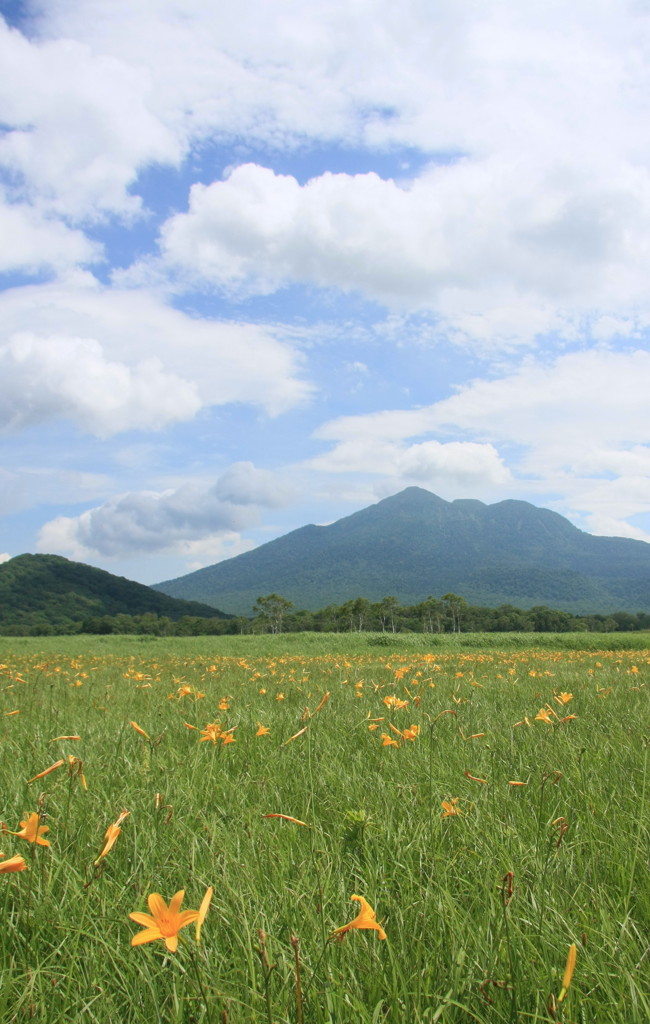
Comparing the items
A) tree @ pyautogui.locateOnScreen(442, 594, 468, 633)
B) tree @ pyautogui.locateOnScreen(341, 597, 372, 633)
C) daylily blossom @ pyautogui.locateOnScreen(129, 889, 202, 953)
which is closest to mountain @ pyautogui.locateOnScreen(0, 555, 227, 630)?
tree @ pyautogui.locateOnScreen(341, 597, 372, 633)

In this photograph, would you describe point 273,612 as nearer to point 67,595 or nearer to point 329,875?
point 67,595

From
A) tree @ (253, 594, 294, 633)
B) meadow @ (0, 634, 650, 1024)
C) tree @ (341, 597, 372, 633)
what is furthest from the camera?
tree @ (253, 594, 294, 633)

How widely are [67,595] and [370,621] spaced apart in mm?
64663

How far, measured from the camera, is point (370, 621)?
98.1 metres

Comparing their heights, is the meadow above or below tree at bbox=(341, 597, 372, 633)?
above

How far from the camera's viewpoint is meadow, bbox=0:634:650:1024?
123cm

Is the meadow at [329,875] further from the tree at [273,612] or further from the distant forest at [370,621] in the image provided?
the tree at [273,612]

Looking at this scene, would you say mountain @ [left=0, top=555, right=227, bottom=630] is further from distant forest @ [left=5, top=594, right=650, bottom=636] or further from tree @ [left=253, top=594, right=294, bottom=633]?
tree @ [left=253, top=594, right=294, bottom=633]

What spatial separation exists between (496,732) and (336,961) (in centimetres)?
268

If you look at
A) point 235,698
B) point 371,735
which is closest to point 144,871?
point 371,735

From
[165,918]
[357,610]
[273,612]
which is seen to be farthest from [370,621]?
[165,918]

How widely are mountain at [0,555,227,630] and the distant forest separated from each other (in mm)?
7156

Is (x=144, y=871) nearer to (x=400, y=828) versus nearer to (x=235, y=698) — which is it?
(x=400, y=828)

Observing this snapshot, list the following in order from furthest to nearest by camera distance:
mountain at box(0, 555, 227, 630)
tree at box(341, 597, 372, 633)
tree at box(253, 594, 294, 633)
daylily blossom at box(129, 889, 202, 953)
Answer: mountain at box(0, 555, 227, 630) → tree at box(253, 594, 294, 633) → tree at box(341, 597, 372, 633) → daylily blossom at box(129, 889, 202, 953)
